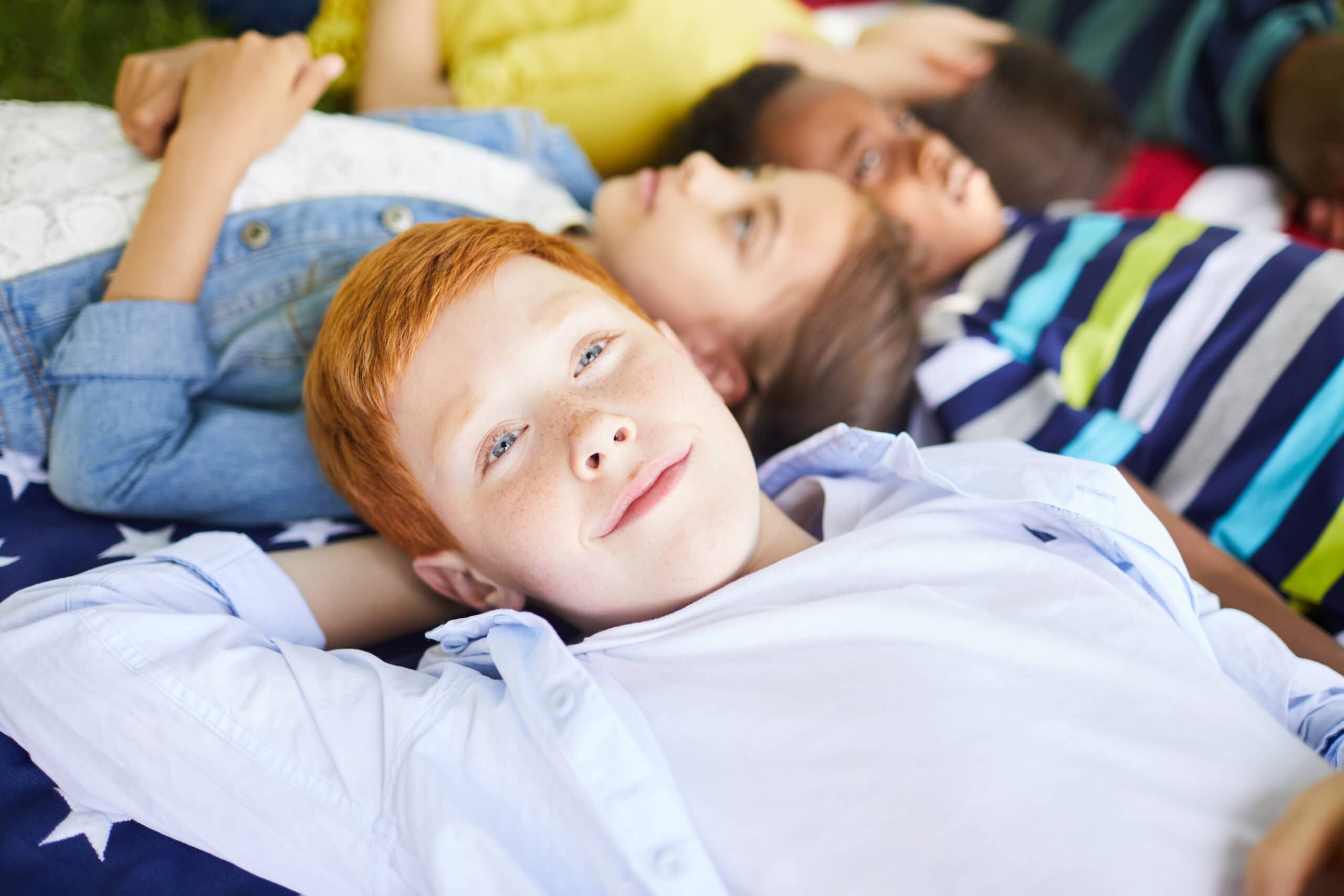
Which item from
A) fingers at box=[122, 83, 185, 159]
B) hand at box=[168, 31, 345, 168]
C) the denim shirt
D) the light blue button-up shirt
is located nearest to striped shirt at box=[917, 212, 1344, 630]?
the light blue button-up shirt

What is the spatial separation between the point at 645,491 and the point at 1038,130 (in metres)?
1.50

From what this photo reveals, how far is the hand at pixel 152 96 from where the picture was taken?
1.19m

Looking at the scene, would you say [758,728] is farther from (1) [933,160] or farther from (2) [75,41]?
(2) [75,41]

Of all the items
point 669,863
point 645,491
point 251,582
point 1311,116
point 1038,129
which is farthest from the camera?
point 1038,129

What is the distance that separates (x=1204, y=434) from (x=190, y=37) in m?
1.71

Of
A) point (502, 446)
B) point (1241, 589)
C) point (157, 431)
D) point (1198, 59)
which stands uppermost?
point (1198, 59)

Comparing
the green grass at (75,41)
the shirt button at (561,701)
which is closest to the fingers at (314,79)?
the green grass at (75,41)

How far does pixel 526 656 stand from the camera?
0.84 meters

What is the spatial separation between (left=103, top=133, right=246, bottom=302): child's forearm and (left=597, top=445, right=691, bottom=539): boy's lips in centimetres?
63

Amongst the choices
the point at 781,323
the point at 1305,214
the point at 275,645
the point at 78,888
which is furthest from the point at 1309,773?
the point at 1305,214

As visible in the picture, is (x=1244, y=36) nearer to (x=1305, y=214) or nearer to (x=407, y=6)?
(x=1305, y=214)

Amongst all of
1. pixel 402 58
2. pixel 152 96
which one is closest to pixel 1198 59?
pixel 402 58

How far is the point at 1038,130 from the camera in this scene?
192 centimetres

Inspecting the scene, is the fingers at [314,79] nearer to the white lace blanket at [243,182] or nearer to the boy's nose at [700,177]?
the white lace blanket at [243,182]
